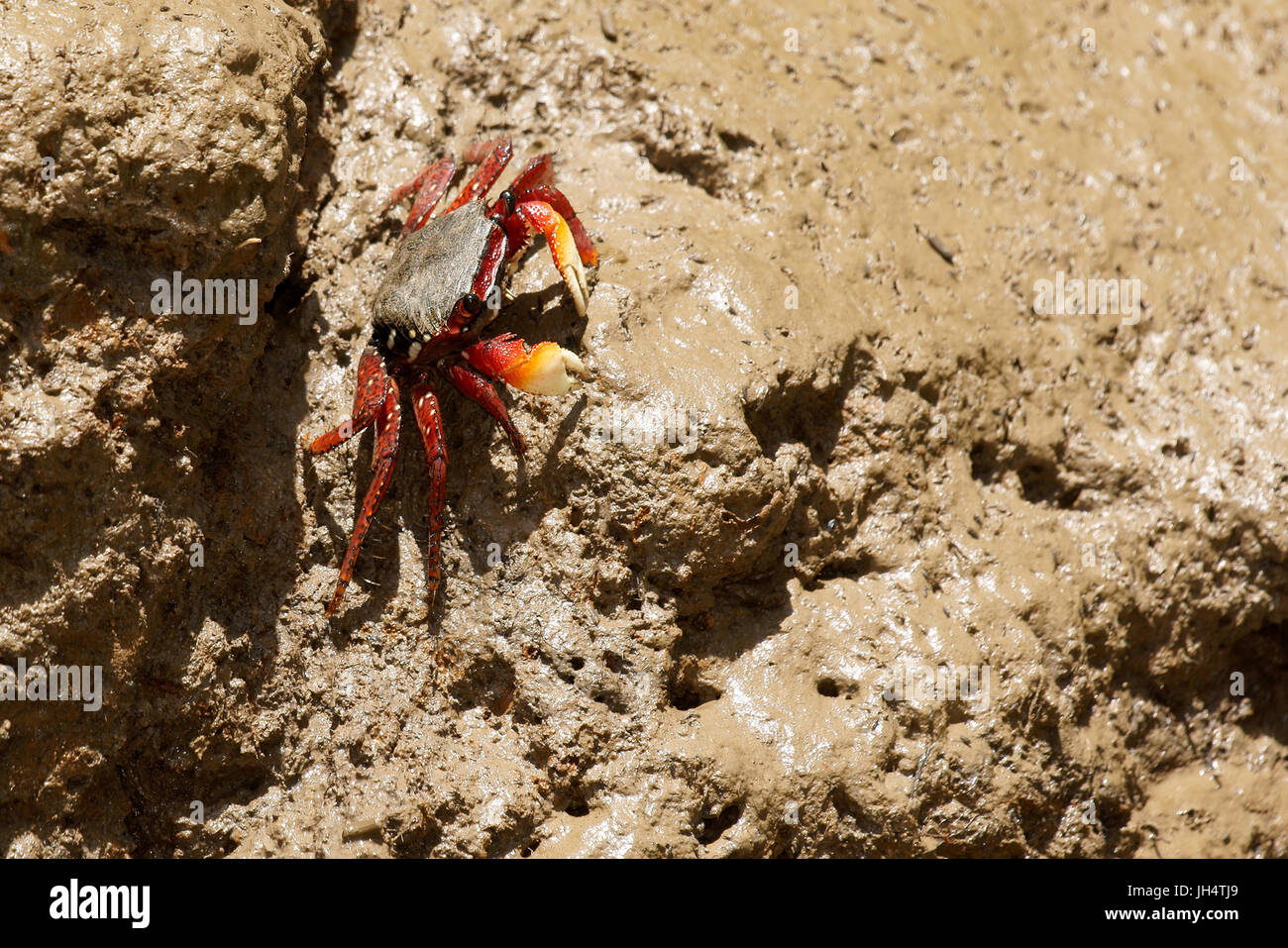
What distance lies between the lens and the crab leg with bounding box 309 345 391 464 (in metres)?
3.95

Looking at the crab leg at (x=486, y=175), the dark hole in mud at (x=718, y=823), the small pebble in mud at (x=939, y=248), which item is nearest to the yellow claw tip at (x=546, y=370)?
the crab leg at (x=486, y=175)

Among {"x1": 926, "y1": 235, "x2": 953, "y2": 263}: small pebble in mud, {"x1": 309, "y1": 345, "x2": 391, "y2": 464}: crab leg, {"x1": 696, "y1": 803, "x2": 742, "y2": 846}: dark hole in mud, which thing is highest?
{"x1": 926, "y1": 235, "x2": 953, "y2": 263}: small pebble in mud

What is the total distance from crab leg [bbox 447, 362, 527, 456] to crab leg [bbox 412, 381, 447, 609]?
0.13 metres

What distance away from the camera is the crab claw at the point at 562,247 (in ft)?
12.7

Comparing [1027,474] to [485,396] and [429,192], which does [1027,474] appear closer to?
[485,396]

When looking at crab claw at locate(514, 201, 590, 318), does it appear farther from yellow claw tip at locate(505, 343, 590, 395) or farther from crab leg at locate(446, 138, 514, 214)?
crab leg at locate(446, 138, 514, 214)

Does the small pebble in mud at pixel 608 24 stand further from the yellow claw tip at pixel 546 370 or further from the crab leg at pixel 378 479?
the crab leg at pixel 378 479

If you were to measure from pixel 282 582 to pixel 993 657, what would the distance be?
2948mm

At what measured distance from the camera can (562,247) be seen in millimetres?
3902

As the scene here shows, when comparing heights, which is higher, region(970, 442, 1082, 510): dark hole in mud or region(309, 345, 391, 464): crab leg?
region(309, 345, 391, 464): crab leg

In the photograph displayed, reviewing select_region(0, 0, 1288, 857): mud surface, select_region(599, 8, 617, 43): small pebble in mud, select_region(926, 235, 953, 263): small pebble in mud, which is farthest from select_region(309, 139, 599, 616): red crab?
select_region(926, 235, 953, 263): small pebble in mud

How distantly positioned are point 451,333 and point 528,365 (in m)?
0.47

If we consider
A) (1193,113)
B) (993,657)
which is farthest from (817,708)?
(1193,113)

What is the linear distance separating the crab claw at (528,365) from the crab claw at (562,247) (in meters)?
0.29
